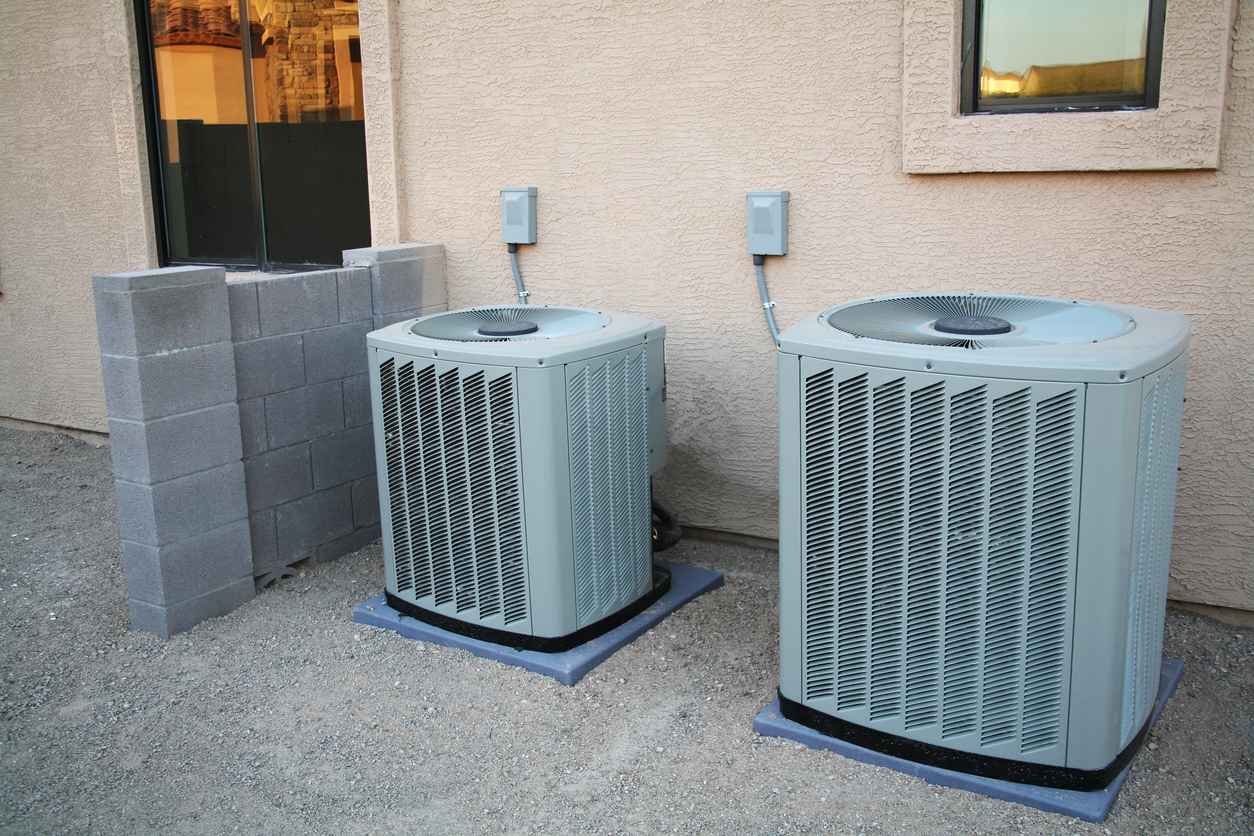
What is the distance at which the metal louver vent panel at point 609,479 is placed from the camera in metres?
3.34

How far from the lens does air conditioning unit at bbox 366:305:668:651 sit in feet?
10.7

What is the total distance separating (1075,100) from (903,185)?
0.58m

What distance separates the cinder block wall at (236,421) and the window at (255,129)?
95 centimetres

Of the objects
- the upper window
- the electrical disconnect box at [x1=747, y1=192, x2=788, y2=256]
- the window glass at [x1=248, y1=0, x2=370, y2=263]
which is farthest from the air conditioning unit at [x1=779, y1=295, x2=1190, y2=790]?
the window glass at [x1=248, y1=0, x2=370, y2=263]

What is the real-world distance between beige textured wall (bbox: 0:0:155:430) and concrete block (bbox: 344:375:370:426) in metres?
2.01

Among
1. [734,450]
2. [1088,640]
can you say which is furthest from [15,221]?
[1088,640]

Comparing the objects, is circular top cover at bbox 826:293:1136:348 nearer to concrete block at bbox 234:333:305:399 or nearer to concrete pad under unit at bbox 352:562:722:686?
concrete pad under unit at bbox 352:562:722:686

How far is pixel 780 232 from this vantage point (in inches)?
153

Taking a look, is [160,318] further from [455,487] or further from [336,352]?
[455,487]

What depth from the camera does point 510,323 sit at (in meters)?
3.74

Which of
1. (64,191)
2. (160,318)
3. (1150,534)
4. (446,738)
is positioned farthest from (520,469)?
(64,191)

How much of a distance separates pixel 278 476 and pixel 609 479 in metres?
1.35

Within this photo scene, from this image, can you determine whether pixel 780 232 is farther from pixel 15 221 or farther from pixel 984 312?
pixel 15 221

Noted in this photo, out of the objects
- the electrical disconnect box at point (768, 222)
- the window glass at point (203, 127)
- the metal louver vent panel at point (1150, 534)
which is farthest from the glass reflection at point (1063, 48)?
the window glass at point (203, 127)
